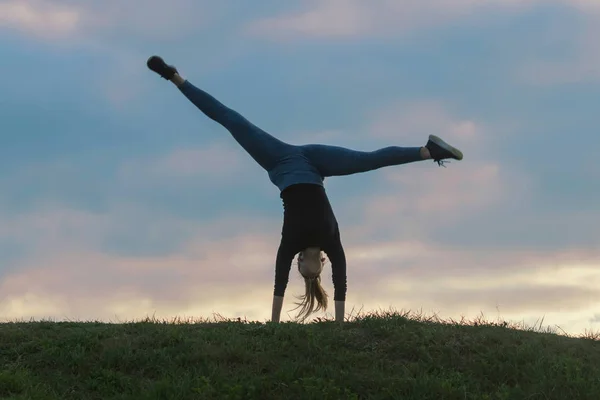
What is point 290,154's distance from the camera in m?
13.3

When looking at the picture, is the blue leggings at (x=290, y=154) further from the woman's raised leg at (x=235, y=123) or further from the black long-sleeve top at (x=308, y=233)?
the black long-sleeve top at (x=308, y=233)

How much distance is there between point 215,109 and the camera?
13.7 metres

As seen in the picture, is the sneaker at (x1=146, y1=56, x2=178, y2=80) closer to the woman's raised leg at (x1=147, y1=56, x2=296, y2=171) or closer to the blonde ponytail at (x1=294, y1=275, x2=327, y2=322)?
the woman's raised leg at (x1=147, y1=56, x2=296, y2=171)

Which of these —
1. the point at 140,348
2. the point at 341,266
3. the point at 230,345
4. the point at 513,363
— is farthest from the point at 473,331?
the point at 140,348

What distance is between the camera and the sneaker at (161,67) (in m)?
13.7

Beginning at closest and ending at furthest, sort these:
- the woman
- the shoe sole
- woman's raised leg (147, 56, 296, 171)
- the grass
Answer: the grass, the shoe sole, the woman, woman's raised leg (147, 56, 296, 171)

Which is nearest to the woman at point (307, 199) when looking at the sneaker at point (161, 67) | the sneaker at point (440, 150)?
the sneaker at point (440, 150)

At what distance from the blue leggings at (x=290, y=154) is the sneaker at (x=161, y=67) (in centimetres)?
31

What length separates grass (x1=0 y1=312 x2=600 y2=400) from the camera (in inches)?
405

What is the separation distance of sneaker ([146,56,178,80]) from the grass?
4.47 m

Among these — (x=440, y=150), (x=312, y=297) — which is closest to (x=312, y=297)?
(x=312, y=297)

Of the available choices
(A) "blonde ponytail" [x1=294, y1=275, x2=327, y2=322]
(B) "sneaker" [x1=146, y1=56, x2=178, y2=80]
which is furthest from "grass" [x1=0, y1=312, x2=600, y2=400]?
(B) "sneaker" [x1=146, y1=56, x2=178, y2=80]

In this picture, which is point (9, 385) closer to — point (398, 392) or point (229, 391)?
point (229, 391)

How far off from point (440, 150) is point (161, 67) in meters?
5.30
